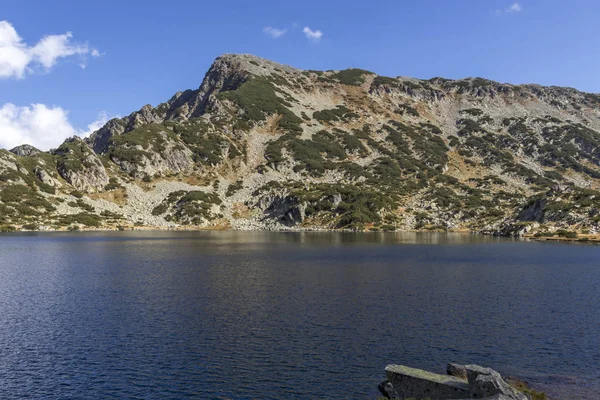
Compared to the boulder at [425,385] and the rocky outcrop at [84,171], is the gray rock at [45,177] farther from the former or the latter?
the boulder at [425,385]

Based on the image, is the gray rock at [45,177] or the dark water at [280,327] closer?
the dark water at [280,327]

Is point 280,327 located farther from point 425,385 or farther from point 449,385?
point 449,385

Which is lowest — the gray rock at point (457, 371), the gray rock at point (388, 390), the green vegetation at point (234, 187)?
the gray rock at point (388, 390)

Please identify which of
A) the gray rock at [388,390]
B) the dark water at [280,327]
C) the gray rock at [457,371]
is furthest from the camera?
the dark water at [280,327]

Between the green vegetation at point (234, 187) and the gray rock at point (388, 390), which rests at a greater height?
the green vegetation at point (234, 187)

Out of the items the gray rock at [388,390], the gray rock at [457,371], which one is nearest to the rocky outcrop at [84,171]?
the gray rock at [388,390]

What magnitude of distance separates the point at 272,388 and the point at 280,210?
151227 mm

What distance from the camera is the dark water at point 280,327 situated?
24828 millimetres

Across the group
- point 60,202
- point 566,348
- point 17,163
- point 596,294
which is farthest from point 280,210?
point 566,348

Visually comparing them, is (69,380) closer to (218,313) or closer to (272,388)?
(272,388)

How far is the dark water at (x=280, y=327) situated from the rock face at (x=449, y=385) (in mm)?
1565

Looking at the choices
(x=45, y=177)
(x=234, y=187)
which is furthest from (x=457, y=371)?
(x=45, y=177)

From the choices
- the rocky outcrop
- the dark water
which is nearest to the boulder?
the dark water

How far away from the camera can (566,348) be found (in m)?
30.1
